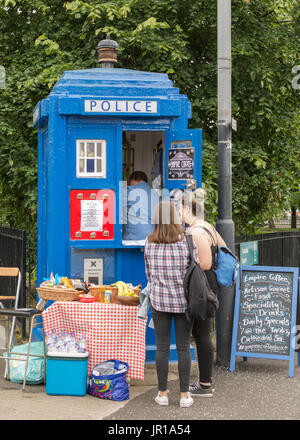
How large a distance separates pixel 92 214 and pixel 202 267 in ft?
5.01

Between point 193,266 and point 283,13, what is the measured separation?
6018 mm

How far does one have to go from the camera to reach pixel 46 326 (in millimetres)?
5941

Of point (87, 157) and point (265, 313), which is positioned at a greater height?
point (87, 157)

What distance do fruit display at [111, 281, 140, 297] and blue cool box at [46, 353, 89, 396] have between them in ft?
2.39

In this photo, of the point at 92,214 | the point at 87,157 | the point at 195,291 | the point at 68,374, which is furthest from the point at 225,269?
the point at 87,157

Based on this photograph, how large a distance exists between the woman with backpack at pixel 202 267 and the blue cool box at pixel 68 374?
100 cm

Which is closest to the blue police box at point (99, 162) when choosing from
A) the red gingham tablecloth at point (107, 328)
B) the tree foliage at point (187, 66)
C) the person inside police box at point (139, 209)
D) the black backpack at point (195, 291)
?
the person inside police box at point (139, 209)

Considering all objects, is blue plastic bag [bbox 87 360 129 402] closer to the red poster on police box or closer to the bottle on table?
the bottle on table

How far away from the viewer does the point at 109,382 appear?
18.4ft

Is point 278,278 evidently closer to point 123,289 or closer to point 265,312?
point 265,312

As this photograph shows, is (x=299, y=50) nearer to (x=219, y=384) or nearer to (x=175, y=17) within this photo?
(x=175, y=17)

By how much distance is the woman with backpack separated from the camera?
18.5 feet

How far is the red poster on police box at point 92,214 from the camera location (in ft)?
21.6

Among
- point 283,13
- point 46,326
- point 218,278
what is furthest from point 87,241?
point 283,13
